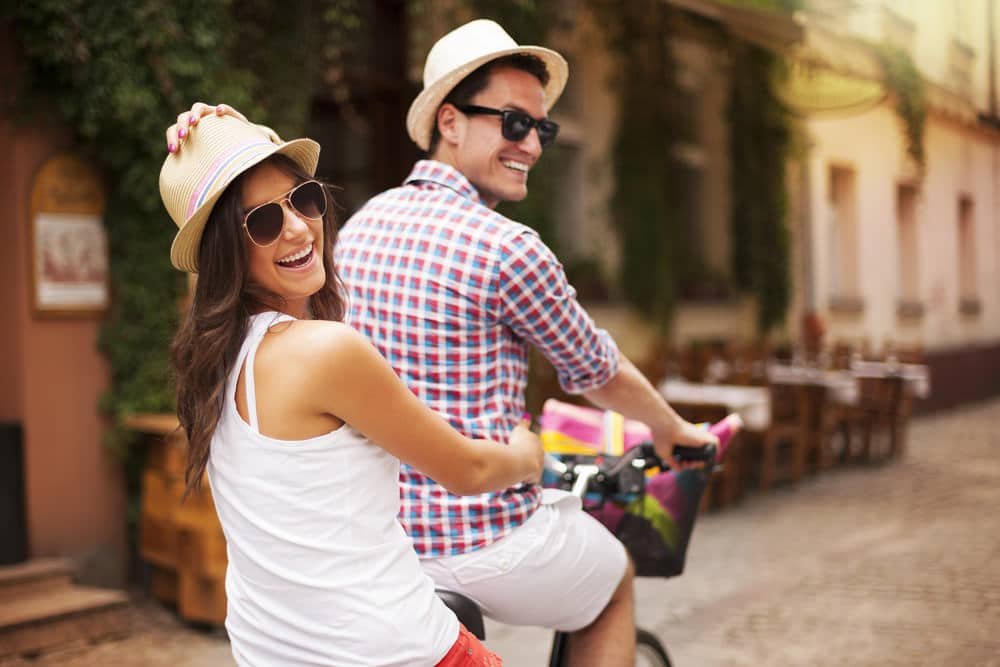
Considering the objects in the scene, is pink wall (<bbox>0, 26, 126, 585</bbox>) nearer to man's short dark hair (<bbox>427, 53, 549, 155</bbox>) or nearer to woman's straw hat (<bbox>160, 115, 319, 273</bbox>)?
man's short dark hair (<bbox>427, 53, 549, 155</bbox>)

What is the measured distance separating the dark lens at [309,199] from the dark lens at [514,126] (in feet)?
2.51

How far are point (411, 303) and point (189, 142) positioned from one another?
64 centimetres

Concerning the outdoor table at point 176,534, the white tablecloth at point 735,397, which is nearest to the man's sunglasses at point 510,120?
the outdoor table at point 176,534

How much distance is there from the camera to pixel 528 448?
1.98 meters

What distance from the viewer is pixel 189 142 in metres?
1.77

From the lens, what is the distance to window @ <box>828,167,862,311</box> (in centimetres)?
1548

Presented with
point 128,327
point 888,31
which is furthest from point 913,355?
point 128,327

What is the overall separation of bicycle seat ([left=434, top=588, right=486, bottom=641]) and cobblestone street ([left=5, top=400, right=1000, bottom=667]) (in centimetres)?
279

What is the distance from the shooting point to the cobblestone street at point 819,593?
17.0ft

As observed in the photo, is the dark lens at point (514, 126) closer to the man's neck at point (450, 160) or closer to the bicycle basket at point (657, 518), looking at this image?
the man's neck at point (450, 160)

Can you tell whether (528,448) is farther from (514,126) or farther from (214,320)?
(514,126)

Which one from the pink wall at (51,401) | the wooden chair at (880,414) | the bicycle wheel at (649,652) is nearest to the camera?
the bicycle wheel at (649,652)

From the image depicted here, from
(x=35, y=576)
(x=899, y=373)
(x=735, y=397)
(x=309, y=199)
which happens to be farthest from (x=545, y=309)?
(x=899, y=373)

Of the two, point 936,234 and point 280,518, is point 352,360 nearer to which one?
point 280,518
